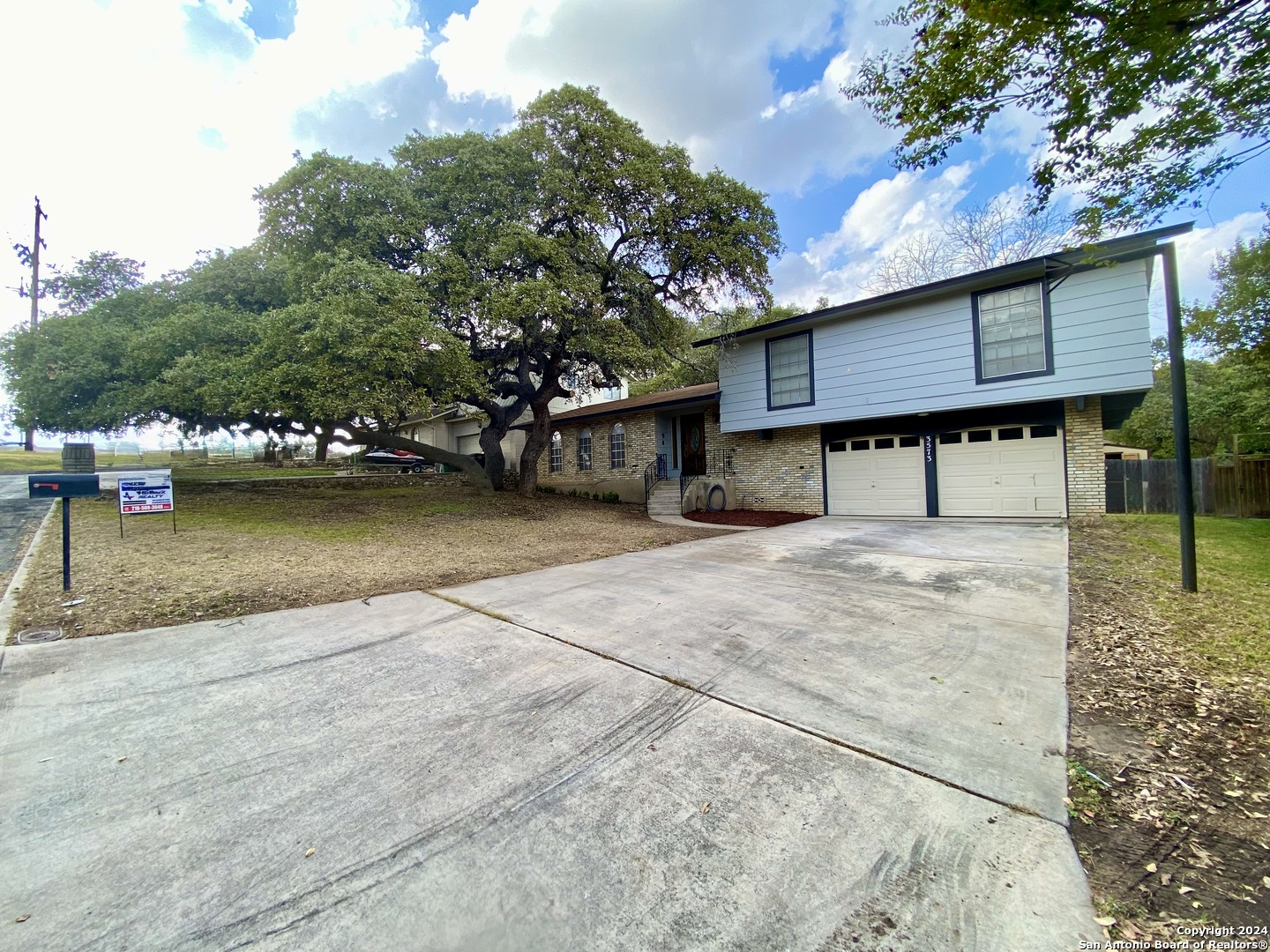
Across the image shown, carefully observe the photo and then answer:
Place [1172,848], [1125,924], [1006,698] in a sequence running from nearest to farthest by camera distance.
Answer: [1125,924], [1172,848], [1006,698]

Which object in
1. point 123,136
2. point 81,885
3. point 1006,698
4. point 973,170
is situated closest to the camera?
point 81,885

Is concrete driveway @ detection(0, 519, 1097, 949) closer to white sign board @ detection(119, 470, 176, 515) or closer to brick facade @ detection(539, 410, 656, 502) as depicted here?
white sign board @ detection(119, 470, 176, 515)

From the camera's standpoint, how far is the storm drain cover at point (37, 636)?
4.11m

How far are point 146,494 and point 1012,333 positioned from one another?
14.6m

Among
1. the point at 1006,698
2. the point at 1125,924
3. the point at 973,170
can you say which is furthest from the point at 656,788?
the point at 973,170

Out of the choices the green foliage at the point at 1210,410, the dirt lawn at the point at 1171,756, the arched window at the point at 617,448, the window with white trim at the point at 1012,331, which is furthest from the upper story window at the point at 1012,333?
the arched window at the point at 617,448

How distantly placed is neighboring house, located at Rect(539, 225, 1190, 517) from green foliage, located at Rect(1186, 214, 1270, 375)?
87.1 inches

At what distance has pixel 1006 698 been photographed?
123 inches

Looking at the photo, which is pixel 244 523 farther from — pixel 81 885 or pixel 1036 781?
pixel 1036 781

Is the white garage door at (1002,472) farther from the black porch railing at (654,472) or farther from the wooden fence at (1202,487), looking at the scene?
the black porch railing at (654,472)

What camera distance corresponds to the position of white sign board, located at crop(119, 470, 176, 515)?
6801 mm

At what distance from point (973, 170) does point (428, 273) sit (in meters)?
12.8

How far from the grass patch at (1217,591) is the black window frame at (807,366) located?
20.9ft

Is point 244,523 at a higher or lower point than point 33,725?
higher
